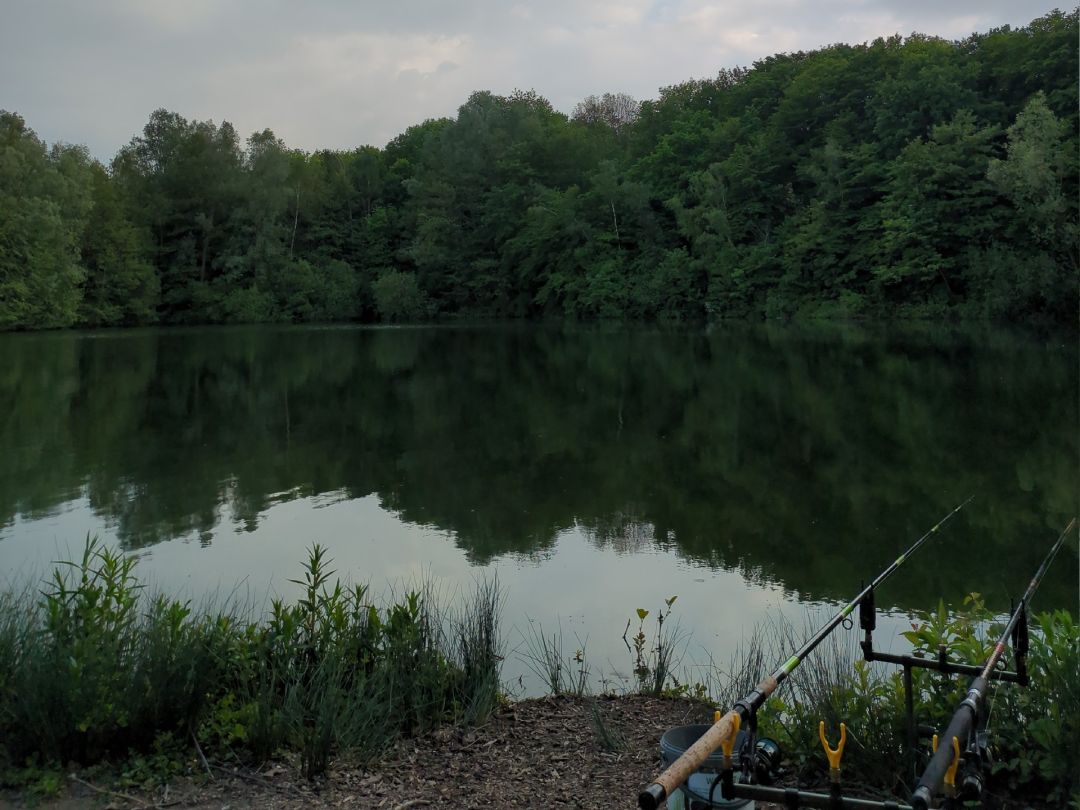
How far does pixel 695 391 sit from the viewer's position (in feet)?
67.6

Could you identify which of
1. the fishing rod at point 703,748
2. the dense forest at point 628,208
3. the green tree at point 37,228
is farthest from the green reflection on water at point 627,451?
the green tree at point 37,228

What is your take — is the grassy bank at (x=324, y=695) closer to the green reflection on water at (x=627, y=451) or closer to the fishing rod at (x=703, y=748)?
the fishing rod at (x=703, y=748)

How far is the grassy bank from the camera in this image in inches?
144

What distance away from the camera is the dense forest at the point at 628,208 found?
3988 centimetres

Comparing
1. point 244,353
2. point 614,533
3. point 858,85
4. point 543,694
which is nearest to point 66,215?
point 244,353

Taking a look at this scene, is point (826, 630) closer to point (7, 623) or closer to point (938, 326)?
point (7, 623)

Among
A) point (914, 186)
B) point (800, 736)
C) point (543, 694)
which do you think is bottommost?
point (543, 694)

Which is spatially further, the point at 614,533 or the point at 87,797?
the point at 614,533

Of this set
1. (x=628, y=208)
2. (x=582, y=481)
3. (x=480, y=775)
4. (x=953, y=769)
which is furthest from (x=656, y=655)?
(x=628, y=208)

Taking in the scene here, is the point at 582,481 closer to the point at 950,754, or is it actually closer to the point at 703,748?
the point at 703,748

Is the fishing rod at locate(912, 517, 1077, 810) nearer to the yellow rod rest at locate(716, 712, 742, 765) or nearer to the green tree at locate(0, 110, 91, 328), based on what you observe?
the yellow rod rest at locate(716, 712, 742, 765)

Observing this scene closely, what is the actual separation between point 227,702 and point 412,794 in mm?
1027

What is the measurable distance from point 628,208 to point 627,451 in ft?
143

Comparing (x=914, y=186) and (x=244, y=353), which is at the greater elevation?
(x=914, y=186)
